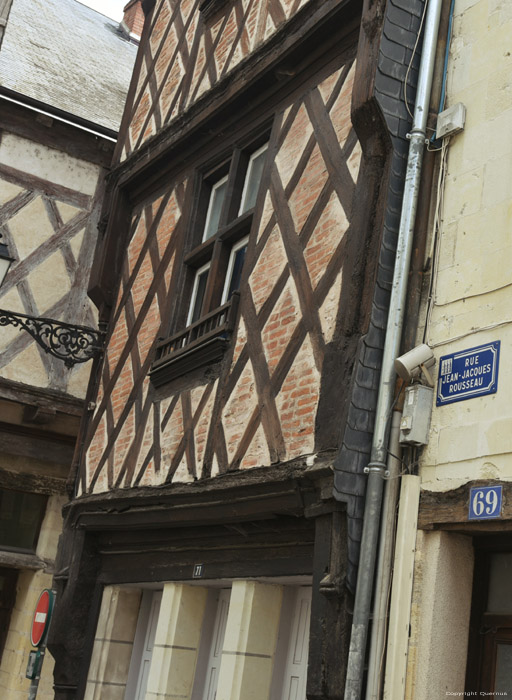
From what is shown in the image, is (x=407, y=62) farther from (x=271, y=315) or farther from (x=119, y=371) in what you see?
(x=119, y=371)

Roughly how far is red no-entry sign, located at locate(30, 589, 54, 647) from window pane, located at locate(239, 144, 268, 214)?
9.98ft

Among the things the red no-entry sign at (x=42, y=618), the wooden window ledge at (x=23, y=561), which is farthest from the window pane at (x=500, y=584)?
the wooden window ledge at (x=23, y=561)

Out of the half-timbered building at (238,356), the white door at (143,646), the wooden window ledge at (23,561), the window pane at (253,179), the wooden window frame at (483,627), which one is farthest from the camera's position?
the wooden window ledge at (23,561)

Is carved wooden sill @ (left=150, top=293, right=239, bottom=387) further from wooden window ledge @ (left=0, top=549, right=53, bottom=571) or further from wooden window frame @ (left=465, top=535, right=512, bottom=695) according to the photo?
wooden window ledge @ (left=0, top=549, right=53, bottom=571)

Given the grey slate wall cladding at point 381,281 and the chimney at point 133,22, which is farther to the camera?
the chimney at point 133,22

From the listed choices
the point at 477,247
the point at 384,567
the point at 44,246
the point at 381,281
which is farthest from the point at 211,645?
the point at 44,246

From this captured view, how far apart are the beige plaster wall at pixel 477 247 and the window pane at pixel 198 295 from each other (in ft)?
8.54

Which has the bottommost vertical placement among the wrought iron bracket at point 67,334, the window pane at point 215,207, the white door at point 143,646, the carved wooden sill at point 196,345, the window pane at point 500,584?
the white door at point 143,646

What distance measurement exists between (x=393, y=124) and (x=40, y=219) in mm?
5041

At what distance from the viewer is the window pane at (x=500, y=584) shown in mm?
4133

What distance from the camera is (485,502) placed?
3.92 meters

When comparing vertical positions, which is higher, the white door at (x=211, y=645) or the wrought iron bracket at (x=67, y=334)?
the wrought iron bracket at (x=67, y=334)

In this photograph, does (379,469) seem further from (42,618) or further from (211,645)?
(42,618)

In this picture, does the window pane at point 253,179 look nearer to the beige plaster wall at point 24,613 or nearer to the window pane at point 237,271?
the window pane at point 237,271
